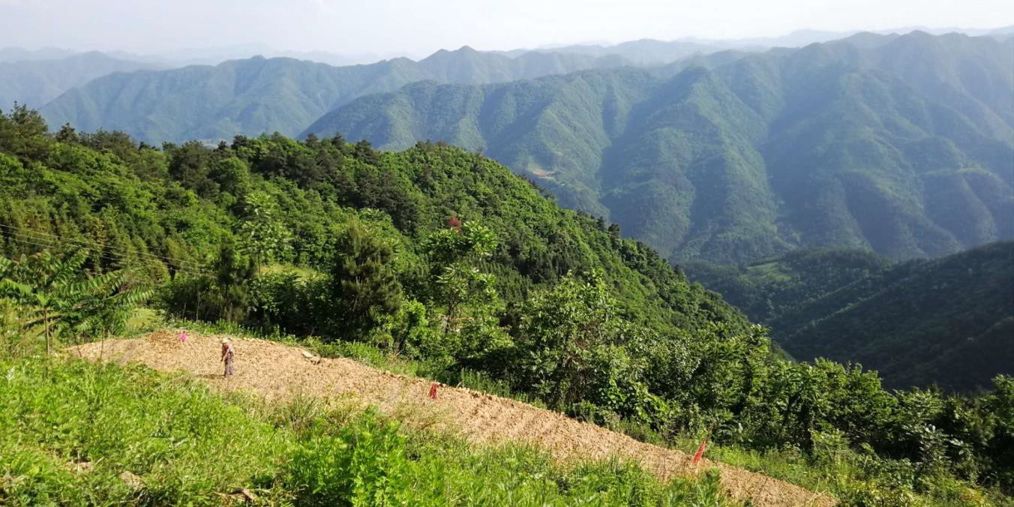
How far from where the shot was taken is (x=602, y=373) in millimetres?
13039

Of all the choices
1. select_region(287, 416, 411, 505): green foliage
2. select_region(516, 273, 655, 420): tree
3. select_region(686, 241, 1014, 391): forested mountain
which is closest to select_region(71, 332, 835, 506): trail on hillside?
select_region(516, 273, 655, 420): tree

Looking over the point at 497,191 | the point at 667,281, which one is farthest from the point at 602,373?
the point at 667,281

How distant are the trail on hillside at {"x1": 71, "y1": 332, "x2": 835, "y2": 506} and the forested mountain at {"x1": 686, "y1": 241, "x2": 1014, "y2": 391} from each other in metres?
90.2

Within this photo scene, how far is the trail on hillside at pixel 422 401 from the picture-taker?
9703 millimetres

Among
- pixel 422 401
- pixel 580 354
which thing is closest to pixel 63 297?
pixel 422 401

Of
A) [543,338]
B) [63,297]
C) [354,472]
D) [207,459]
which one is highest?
[354,472]

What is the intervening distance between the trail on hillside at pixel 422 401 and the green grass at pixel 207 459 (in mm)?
1678

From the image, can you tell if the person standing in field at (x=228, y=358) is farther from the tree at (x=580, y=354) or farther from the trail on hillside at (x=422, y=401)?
the tree at (x=580, y=354)

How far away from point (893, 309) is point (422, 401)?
144 meters

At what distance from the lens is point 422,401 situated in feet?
36.6

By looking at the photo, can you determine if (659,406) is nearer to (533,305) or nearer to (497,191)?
(533,305)

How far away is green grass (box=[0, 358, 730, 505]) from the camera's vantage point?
179 inches

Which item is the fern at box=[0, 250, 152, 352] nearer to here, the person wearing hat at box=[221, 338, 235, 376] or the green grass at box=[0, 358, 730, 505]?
the person wearing hat at box=[221, 338, 235, 376]

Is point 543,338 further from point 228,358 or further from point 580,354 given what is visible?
point 228,358
